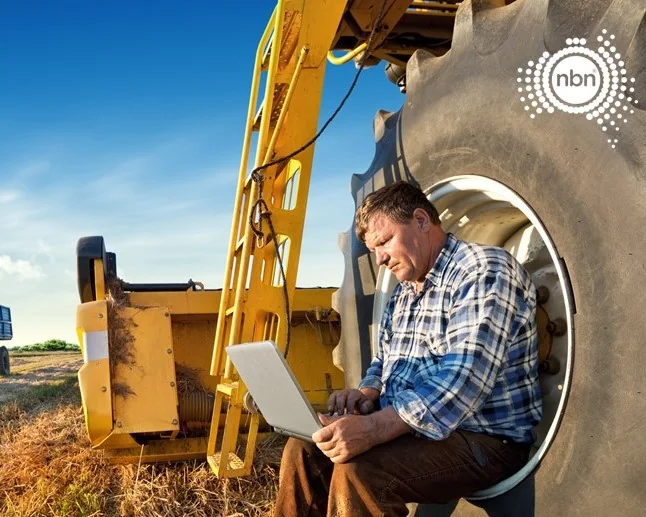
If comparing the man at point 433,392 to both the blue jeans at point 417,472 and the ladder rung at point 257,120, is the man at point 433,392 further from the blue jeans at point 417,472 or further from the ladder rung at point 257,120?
the ladder rung at point 257,120

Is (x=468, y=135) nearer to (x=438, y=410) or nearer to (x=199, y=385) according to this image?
(x=438, y=410)

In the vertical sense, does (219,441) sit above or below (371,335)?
below

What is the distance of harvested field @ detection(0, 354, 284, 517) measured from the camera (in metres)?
4.30

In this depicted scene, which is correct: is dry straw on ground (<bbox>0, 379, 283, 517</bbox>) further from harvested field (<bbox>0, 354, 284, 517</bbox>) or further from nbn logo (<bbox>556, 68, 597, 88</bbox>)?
nbn logo (<bbox>556, 68, 597, 88</bbox>)

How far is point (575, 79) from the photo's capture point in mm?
2328

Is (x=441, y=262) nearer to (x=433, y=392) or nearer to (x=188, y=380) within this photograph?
(x=433, y=392)

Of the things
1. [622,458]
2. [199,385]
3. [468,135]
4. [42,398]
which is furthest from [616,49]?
[42,398]

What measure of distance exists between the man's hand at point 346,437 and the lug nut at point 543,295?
2.76 feet

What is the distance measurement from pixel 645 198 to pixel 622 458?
2.25 ft

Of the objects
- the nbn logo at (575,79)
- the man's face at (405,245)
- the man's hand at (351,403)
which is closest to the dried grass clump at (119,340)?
the man's hand at (351,403)

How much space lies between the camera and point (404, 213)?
9.34ft

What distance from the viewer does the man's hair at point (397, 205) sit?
2.85 m

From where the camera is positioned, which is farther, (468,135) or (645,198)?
(468,135)

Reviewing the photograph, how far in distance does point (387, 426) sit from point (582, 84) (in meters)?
1.19
